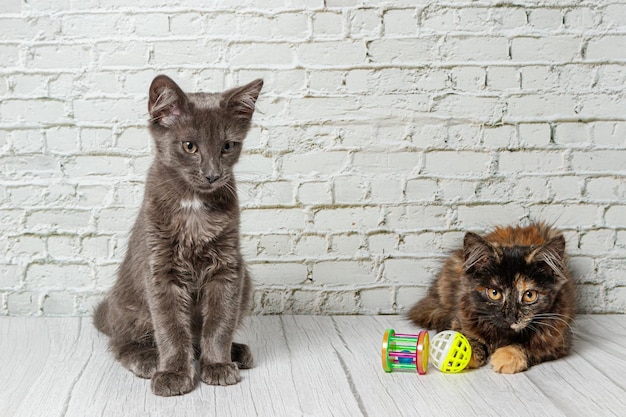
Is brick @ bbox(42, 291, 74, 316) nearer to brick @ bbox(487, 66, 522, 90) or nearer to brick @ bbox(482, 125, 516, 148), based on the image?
brick @ bbox(482, 125, 516, 148)

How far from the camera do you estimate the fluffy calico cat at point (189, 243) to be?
2213 mm

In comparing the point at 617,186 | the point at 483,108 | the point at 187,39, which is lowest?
the point at 617,186

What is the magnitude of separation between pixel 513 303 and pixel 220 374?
963 mm

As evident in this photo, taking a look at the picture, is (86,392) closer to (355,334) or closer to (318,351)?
(318,351)

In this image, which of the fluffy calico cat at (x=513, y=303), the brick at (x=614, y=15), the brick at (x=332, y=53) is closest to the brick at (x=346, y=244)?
the fluffy calico cat at (x=513, y=303)

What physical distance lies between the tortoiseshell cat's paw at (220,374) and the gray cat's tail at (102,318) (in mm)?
532

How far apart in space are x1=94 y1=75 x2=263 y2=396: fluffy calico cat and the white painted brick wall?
69 centimetres

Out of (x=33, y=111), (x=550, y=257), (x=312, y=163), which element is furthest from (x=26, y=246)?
(x=550, y=257)

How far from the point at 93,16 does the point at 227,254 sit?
124 cm

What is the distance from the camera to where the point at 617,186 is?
3.11 meters

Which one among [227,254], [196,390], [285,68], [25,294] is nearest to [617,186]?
[285,68]

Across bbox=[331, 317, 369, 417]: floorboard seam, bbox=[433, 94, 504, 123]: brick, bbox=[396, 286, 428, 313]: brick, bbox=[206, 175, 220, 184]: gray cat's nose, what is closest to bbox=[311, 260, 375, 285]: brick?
bbox=[396, 286, 428, 313]: brick

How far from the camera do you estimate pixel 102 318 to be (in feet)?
8.91

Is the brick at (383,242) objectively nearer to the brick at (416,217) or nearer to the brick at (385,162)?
the brick at (416,217)
